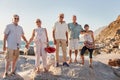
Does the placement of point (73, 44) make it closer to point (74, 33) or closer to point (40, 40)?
point (74, 33)

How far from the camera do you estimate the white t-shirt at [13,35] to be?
1159 centimetres

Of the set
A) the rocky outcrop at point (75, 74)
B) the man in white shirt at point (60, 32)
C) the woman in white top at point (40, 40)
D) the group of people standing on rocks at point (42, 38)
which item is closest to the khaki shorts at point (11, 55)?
the group of people standing on rocks at point (42, 38)

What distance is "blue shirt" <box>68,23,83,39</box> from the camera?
44.9ft

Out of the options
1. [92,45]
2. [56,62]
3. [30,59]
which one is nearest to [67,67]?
[56,62]

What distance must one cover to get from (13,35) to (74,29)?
2.99 m

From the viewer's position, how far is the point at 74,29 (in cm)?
1366

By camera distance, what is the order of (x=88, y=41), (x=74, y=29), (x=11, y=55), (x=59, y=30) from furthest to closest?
(x=74, y=29), (x=88, y=41), (x=59, y=30), (x=11, y=55)

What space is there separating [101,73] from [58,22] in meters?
2.59

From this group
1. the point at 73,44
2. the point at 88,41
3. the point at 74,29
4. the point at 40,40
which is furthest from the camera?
the point at 73,44

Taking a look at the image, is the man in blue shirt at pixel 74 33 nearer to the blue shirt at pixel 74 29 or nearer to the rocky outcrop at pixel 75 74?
the blue shirt at pixel 74 29

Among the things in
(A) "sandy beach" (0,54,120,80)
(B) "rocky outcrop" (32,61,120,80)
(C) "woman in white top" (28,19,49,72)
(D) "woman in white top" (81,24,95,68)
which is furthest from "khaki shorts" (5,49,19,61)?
(D) "woman in white top" (81,24,95,68)

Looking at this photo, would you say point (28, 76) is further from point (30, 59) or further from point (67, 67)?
point (30, 59)

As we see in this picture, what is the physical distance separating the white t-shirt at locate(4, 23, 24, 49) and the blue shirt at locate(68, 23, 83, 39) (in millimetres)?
2692

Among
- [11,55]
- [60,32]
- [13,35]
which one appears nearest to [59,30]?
[60,32]
